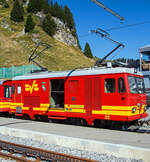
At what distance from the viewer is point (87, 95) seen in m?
11.4

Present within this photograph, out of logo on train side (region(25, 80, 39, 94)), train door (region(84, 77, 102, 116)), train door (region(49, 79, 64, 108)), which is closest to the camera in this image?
train door (region(84, 77, 102, 116))

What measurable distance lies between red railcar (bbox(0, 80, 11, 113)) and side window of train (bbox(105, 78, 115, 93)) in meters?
9.40

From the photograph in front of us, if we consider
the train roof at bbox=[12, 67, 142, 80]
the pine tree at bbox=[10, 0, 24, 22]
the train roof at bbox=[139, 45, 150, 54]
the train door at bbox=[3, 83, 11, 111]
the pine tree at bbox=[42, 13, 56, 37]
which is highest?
the pine tree at bbox=[10, 0, 24, 22]

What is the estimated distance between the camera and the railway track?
21.4ft

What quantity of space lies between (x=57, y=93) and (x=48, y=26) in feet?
234

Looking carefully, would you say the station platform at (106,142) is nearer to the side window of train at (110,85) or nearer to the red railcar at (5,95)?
the side window of train at (110,85)

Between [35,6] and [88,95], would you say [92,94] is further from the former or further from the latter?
[35,6]

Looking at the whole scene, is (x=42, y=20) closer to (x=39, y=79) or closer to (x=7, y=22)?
(x=7, y=22)

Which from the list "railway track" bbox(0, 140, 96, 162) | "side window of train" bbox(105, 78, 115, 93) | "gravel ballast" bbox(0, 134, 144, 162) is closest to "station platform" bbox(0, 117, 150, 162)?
"gravel ballast" bbox(0, 134, 144, 162)

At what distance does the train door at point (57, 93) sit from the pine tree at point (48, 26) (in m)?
70.0

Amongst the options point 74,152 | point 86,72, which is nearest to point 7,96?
point 86,72

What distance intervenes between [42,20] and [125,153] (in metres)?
83.8

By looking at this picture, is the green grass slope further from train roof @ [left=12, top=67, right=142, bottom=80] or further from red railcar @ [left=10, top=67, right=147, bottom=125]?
train roof @ [left=12, top=67, right=142, bottom=80]

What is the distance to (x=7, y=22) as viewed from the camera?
7619 centimetres
